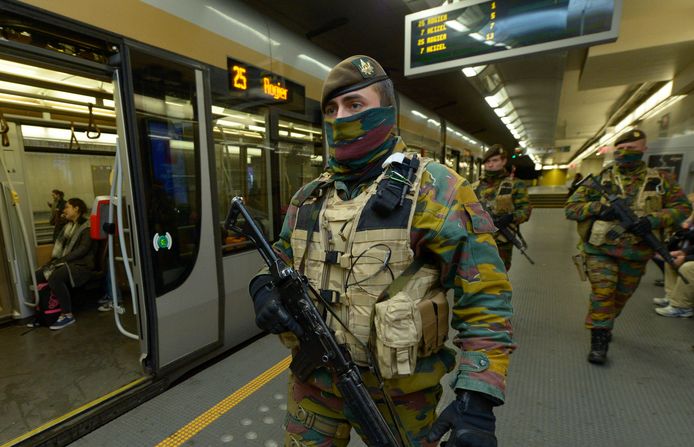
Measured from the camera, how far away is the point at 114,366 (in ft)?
8.23

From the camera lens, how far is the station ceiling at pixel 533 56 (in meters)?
4.13

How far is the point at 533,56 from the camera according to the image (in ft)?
9.60

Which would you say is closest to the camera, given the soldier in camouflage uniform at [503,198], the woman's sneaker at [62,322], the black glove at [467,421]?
the black glove at [467,421]

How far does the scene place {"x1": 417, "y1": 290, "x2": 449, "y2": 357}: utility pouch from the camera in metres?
0.92

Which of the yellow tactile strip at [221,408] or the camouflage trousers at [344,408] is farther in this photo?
the yellow tactile strip at [221,408]

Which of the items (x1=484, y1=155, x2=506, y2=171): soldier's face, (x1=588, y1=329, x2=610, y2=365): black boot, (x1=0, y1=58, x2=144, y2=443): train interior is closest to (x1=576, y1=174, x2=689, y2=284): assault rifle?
(x1=588, y1=329, x2=610, y2=365): black boot

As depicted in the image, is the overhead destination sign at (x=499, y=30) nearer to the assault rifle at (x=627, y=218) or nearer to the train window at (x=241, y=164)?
the assault rifle at (x=627, y=218)

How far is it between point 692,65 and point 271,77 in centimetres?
674

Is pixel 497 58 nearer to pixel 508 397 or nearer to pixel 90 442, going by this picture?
pixel 508 397

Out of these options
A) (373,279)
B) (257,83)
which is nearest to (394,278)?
(373,279)

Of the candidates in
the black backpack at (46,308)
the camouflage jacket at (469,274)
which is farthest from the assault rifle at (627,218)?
the black backpack at (46,308)

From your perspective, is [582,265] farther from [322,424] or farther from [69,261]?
[69,261]

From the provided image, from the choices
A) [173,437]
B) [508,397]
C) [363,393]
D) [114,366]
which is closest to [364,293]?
[363,393]

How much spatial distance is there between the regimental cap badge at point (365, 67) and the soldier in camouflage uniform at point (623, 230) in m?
2.47
